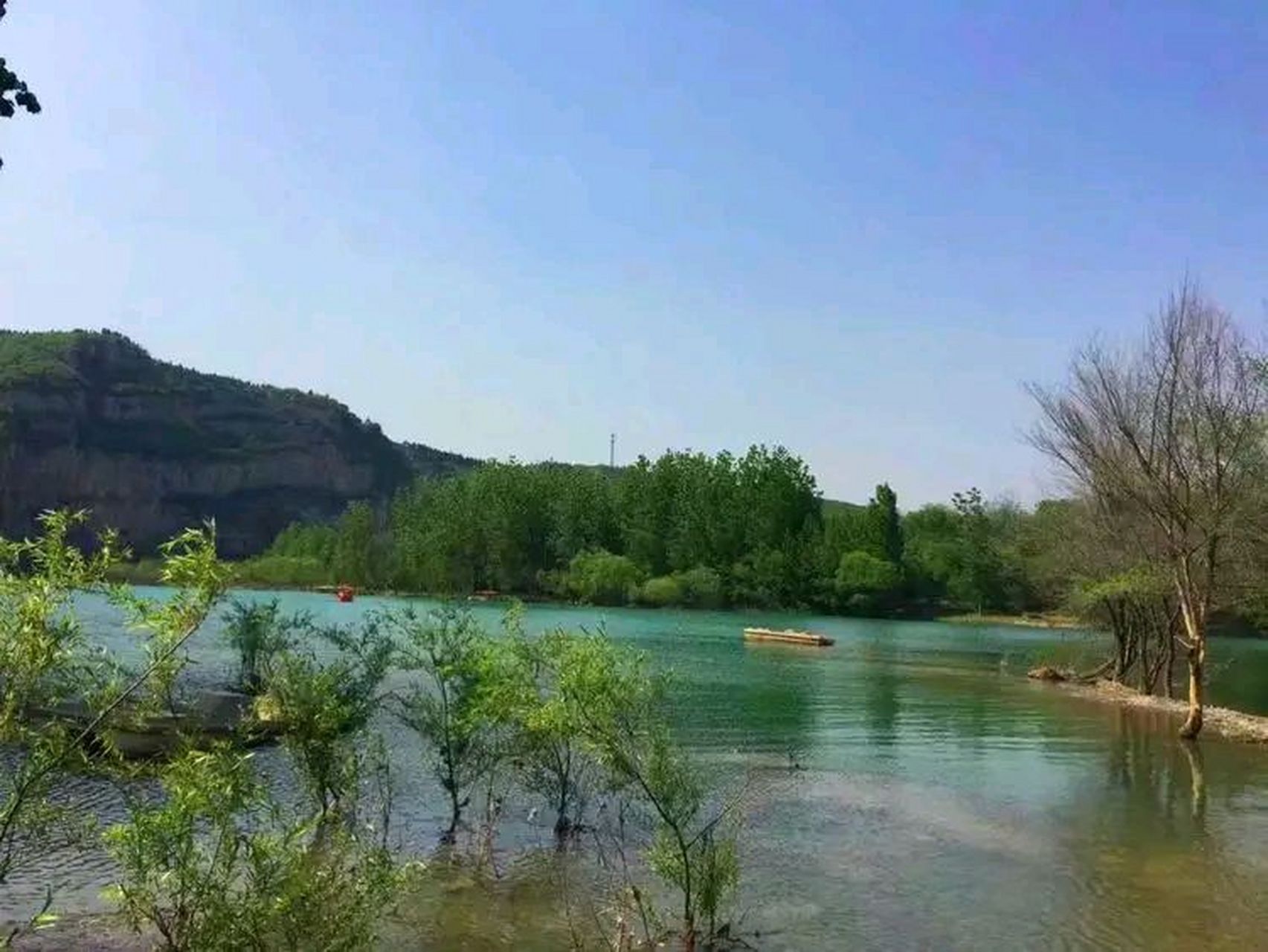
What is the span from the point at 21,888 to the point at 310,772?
12.6 feet

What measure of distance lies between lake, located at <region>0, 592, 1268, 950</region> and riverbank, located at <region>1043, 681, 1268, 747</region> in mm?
1119

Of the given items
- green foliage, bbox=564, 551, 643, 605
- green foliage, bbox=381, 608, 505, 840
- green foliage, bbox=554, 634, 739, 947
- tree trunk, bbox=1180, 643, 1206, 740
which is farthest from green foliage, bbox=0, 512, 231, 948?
green foliage, bbox=564, 551, 643, 605

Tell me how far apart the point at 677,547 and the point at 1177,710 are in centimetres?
10418

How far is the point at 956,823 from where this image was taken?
2038 cm

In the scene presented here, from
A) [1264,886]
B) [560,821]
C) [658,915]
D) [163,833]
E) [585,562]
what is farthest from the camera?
[585,562]

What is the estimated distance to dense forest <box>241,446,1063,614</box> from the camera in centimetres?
13612

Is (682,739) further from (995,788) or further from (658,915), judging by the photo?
(658,915)

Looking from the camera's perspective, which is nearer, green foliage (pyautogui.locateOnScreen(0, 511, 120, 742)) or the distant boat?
green foliage (pyautogui.locateOnScreen(0, 511, 120, 742))

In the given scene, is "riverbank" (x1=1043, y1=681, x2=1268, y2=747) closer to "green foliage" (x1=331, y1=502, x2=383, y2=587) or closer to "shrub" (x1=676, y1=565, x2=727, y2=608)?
"shrub" (x1=676, y1=565, x2=727, y2=608)

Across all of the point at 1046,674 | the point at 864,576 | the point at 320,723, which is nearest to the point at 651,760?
the point at 320,723

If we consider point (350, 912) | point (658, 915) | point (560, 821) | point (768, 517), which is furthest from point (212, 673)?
point (768, 517)

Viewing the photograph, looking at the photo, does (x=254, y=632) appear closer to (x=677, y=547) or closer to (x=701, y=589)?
(x=701, y=589)

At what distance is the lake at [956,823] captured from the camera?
14.1 m

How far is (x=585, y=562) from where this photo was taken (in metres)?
137
